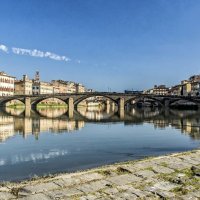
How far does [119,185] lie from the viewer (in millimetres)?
9641

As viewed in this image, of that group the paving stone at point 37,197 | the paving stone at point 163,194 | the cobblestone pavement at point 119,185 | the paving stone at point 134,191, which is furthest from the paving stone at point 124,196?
the paving stone at point 37,197

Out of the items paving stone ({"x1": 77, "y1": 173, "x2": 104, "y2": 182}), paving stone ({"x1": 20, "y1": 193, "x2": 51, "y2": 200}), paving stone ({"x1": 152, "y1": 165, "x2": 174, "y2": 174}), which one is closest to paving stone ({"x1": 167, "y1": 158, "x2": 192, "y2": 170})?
paving stone ({"x1": 152, "y1": 165, "x2": 174, "y2": 174})

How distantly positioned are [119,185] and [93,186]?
0.75 metres

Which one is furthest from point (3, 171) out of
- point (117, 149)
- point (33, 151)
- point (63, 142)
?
point (63, 142)

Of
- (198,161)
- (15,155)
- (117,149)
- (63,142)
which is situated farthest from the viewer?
(63,142)

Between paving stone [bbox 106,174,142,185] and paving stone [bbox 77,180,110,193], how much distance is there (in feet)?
1.01

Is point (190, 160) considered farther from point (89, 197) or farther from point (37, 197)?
point (37, 197)

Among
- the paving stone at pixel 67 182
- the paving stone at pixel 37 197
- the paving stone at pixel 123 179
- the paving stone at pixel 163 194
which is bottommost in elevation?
the paving stone at pixel 163 194

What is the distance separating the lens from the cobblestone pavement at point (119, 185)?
8.68 m

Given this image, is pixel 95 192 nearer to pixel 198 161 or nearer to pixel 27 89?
pixel 198 161

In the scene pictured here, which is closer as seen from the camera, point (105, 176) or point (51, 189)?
point (51, 189)

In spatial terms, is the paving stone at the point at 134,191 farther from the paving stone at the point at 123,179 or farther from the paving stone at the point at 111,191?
the paving stone at the point at 123,179

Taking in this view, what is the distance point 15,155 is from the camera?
20719mm

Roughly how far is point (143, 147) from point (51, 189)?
17118 mm
